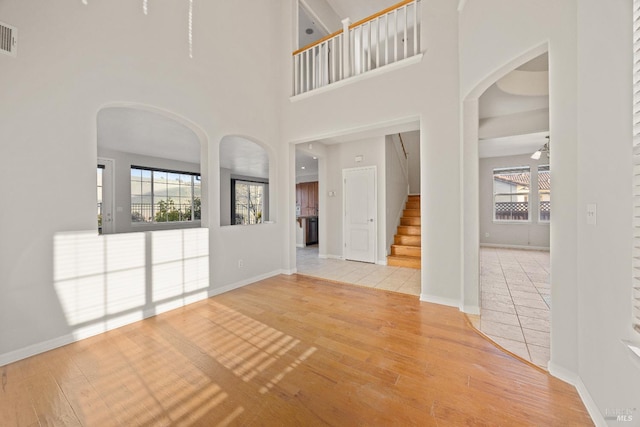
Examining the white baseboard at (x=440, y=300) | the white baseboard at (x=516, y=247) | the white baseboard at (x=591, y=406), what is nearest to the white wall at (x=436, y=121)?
the white baseboard at (x=440, y=300)

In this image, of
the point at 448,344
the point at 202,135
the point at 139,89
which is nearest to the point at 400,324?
Result: the point at 448,344

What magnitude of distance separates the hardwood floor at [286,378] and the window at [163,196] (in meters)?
4.87

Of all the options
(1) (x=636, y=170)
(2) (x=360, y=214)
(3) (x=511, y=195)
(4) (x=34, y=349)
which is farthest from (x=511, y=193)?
(4) (x=34, y=349)

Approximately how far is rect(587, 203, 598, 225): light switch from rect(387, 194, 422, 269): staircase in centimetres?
366

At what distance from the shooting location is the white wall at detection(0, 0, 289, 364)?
2.02 m

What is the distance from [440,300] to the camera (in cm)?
323

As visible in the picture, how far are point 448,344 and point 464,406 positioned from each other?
78cm

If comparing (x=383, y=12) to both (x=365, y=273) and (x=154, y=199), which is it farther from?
(x=154, y=199)

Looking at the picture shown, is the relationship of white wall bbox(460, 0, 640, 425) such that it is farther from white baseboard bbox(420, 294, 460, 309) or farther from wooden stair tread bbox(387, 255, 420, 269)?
wooden stair tread bbox(387, 255, 420, 269)

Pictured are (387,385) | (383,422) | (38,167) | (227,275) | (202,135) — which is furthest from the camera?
(227,275)

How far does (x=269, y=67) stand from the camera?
4.50 meters

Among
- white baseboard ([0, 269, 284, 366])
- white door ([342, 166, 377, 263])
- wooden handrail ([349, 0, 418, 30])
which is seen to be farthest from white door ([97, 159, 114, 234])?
wooden handrail ([349, 0, 418, 30])

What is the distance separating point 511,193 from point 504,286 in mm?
4818

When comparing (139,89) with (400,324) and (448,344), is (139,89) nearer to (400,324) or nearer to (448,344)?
(400,324)
